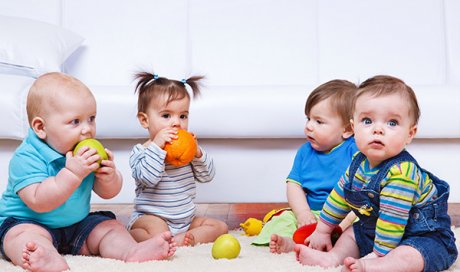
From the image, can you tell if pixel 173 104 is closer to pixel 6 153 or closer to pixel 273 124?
pixel 273 124

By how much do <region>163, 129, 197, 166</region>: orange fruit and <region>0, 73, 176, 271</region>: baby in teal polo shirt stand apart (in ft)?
0.56

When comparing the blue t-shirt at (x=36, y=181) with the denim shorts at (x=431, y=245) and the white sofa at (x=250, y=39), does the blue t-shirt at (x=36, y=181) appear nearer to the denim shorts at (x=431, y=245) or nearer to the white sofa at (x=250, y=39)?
the denim shorts at (x=431, y=245)

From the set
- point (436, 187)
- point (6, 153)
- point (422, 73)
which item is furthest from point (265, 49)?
point (436, 187)

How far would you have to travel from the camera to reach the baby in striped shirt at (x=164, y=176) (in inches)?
61.2

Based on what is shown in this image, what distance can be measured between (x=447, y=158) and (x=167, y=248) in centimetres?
94

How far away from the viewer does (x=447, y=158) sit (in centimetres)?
182

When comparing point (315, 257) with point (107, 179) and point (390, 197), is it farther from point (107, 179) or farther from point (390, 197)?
point (107, 179)

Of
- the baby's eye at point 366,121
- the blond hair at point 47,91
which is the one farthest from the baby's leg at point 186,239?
the baby's eye at point 366,121

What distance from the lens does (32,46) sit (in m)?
2.04

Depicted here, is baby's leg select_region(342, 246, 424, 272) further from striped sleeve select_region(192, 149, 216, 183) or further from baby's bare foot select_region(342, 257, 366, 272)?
striped sleeve select_region(192, 149, 216, 183)

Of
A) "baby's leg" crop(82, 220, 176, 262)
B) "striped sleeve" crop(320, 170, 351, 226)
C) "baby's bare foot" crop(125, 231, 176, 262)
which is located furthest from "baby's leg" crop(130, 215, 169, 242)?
"striped sleeve" crop(320, 170, 351, 226)

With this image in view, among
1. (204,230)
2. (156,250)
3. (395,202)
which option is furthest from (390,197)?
(204,230)

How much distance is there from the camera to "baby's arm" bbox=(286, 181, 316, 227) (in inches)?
62.1

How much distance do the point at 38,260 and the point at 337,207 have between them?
2.00ft
